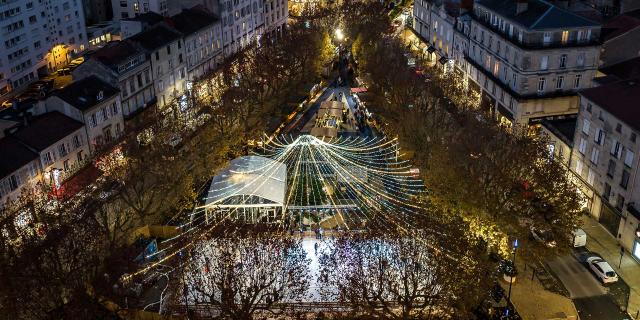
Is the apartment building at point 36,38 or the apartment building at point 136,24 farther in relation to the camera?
the apartment building at point 36,38

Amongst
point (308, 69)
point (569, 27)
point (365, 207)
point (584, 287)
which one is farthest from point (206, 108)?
point (584, 287)

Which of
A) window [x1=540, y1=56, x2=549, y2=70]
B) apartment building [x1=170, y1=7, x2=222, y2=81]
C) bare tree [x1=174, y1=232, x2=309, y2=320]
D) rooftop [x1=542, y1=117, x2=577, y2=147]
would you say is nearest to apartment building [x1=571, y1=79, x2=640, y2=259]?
rooftop [x1=542, y1=117, x2=577, y2=147]

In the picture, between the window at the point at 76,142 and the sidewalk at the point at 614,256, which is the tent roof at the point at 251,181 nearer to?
the window at the point at 76,142

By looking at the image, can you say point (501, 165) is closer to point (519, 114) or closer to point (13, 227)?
point (519, 114)

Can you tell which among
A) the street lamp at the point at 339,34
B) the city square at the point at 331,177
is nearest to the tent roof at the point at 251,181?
the city square at the point at 331,177

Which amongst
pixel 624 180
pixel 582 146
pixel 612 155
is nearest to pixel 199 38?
pixel 582 146
